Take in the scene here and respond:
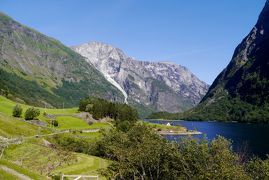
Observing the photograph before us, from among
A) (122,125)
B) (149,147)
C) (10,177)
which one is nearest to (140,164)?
(149,147)

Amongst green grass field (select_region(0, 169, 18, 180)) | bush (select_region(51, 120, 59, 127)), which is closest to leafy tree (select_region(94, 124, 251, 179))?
green grass field (select_region(0, 169, 18, 180))

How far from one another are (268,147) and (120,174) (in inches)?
4280

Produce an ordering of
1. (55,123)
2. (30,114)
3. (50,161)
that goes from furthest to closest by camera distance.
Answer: (55,123) < (30,114) < (50,161)

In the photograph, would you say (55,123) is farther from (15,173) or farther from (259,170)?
(15,173)

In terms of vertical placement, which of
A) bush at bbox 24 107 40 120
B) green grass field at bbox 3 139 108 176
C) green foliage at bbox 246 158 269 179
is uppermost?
bush at bbox 24 107 40 120

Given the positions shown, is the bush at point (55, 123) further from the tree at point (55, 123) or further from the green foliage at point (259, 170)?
the green foliage at point (259, 170)

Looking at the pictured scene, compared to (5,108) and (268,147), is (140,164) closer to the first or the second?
(268,147)

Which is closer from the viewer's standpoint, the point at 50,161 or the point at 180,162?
the point at 180,162

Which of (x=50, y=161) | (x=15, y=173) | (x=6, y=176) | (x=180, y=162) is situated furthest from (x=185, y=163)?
(x=50, y=161)

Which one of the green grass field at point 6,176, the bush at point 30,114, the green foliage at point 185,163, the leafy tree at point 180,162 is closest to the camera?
the green grass field at point 6,176

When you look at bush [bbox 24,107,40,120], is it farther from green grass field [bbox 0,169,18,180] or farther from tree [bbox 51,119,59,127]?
green grass field [bbox 0,169,18,180]

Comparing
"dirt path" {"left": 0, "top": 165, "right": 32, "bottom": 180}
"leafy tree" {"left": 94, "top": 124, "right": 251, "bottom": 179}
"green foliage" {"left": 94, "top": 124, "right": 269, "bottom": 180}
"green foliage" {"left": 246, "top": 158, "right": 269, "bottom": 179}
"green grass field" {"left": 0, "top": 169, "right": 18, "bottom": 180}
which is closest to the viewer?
"green grass field" {"left": 0, "top": 169, "right": 18, "bottom": 180}

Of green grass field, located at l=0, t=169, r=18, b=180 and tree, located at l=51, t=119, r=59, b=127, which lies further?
tree, located at l=51, t=119, r=59, b=127

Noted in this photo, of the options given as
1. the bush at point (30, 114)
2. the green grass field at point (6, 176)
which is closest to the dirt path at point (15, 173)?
the green grass field at point (6, 176)
